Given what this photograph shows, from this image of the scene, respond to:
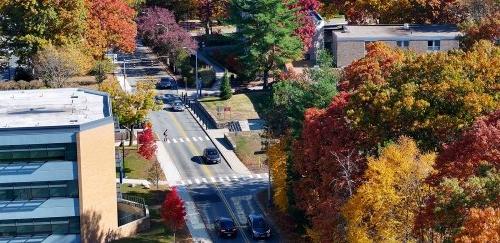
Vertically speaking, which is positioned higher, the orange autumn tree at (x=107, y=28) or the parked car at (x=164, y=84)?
the orange autumn tree at (x=107, y=28)

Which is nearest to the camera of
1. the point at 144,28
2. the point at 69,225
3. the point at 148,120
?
the point at 69,225

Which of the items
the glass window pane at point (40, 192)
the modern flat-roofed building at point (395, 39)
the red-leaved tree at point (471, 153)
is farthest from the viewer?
the modern flat-roofed building at point (395, 39)

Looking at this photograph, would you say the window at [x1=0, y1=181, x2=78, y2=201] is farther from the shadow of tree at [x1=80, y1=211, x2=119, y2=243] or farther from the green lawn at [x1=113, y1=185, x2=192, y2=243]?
the green lawn at [x1=113, y1=185, x2=192, y2=243]

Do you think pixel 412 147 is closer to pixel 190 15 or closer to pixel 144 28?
pixel 144 28

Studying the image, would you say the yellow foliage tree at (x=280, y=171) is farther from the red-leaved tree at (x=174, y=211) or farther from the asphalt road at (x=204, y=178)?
the red-leaved tree at (x=174, y=211)

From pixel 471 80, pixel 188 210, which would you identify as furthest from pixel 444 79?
pixel 188 210

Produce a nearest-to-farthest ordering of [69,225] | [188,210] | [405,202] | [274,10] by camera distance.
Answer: [405,202]
[69,225]
[188,210]
[274,10]

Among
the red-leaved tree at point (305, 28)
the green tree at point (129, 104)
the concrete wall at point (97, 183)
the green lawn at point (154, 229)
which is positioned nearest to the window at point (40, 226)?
the concrete wall at point (97, 183)
